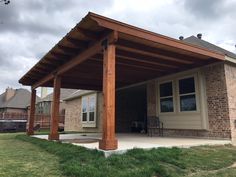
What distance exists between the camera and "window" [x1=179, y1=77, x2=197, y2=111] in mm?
7882

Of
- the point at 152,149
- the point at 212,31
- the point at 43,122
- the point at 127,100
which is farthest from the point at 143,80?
the point at 43,122

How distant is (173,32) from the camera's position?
1597 centimetres

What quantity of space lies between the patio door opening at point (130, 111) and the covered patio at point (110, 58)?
3161mm

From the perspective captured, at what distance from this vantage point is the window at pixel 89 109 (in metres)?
14.8

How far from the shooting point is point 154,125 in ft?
30.3

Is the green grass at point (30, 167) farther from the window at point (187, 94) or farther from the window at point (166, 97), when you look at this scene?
the window at point (166, 97)

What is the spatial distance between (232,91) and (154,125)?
3.36m

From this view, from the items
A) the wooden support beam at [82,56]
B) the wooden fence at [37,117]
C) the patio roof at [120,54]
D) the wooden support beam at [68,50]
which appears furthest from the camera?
the wooden fence at [37,117]

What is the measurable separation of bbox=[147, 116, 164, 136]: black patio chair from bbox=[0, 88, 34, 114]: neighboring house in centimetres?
2566

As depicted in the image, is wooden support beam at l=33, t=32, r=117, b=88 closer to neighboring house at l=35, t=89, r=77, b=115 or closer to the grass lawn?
the grass lawn

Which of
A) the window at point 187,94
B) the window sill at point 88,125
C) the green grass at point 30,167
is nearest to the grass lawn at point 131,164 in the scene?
the green grass at point 30,167

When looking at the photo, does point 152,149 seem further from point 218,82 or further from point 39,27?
point 39,27

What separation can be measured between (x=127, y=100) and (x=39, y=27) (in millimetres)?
8031

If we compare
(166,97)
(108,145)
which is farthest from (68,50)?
(166,97)
